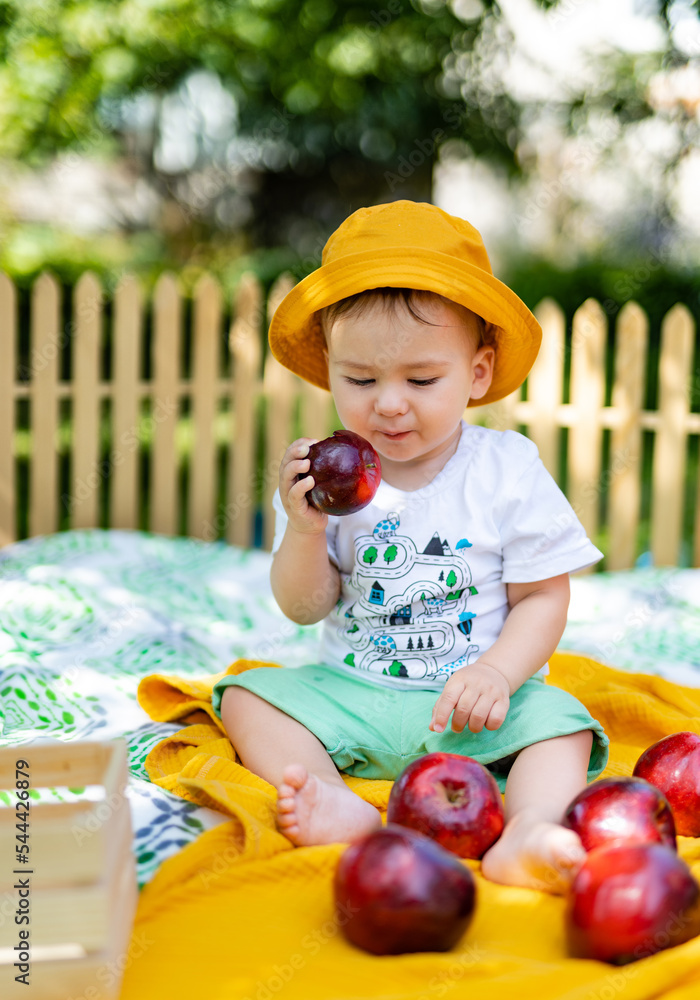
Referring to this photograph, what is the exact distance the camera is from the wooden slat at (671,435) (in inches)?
197

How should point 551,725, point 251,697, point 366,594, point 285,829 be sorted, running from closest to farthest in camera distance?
point 285,829, point 551,725, point 251,697, point 366,594

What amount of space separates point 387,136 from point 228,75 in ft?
8.44

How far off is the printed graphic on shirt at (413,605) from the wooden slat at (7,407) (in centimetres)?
314

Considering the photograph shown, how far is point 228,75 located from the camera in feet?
25.7

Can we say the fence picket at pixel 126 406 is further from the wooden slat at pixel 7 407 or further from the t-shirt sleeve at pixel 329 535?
the t-shirt sleeve at pixel 329 535

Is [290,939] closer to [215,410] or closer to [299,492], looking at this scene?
[299,492]

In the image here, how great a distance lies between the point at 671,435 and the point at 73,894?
14.7 feet

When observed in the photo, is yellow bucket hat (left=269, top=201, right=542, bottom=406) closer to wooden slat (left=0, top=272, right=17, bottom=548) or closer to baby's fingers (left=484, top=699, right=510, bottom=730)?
baby's fingers (left=484, top=699, right=510, bottom=730)

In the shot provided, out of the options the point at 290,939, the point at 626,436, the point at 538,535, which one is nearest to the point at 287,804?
the point at 290,939

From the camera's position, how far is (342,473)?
2102 mm

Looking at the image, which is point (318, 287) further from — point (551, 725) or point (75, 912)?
point (75, 912)

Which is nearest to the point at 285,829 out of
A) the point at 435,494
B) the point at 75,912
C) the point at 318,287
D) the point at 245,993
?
the point at 245,993

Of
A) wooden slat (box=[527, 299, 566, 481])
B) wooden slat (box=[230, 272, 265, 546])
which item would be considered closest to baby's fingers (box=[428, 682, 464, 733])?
wooden slat (box=[527, 299, 566, 481])

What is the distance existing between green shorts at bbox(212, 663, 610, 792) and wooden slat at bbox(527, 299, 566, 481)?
298 cm
